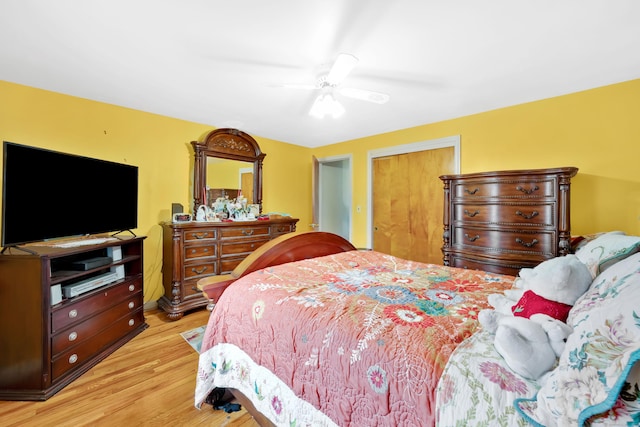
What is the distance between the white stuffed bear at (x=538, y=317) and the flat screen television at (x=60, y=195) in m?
2.62

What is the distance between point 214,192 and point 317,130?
63.6 inches

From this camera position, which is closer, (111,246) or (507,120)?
(111,246)

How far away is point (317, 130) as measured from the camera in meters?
3.54

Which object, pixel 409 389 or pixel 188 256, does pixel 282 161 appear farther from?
pixel 409 389

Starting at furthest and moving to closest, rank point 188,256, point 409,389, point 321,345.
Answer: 1. point 188,256
2. point 321,345
3. point 409,389

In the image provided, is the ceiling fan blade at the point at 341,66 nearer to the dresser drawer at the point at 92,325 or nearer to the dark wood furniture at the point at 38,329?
the dark wood furniture at the point at 38,329

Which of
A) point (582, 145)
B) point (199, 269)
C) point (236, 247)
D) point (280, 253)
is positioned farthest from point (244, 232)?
point (582, 145)

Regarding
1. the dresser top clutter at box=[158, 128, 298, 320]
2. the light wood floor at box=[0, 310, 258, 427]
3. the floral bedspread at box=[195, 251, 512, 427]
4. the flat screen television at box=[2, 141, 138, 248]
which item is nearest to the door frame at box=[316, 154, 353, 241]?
the dresser top clutter at box=[158, 128, 298, 320]

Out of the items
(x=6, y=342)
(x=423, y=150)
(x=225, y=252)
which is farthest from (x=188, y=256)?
(x=423, y=150)

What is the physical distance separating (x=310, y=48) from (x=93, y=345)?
275 centimetres

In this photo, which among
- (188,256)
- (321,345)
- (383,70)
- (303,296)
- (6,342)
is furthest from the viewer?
(188,256)

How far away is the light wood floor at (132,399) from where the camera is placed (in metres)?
1.48

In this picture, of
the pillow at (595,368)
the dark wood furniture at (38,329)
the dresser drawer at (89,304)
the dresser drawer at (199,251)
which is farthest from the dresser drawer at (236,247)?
the pillow at (595,368)

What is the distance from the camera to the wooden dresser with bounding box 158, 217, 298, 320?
2758 mm
